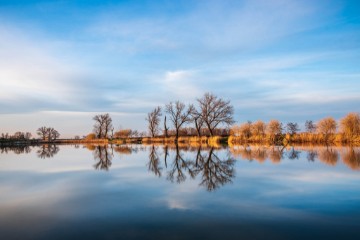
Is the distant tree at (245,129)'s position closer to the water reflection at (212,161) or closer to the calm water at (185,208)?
the water reflection at (212,161)

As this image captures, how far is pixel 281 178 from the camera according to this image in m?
8.33

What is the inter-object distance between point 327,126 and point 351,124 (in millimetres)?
2980

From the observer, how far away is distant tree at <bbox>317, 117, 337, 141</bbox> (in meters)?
31.3

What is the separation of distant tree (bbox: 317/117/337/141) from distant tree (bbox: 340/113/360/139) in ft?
5.59

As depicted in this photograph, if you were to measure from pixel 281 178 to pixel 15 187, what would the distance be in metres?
7.44

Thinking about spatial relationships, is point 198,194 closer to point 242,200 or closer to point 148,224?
point 242,200

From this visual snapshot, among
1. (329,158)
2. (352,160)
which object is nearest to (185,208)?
(352,160)

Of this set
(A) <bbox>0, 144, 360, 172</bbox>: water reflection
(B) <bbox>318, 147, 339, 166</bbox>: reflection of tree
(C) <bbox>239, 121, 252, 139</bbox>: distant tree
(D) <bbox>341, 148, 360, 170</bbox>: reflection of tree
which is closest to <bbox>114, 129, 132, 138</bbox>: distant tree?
(C) <bbox>239, 121, 252, 139</bbox>: distant tree

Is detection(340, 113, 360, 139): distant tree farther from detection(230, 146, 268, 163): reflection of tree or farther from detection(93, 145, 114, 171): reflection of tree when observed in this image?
detection(93, 145, 114, 171): reflection of tree

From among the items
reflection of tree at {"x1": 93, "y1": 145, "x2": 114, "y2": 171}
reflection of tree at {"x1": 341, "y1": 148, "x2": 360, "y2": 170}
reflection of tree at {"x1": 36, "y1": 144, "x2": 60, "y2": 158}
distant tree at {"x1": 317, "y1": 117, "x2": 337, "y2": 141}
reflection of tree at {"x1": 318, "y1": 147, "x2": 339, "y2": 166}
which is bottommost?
reflection of tree at {"x1": 318, "y1": 147, "x2": 339, "y2": 166}

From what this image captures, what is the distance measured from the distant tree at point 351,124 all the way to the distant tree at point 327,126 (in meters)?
1.70

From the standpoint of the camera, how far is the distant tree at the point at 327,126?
31312 millimetres

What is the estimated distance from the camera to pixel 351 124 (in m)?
29.2

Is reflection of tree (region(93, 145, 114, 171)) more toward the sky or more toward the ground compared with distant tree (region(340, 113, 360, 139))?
more toward the ground
